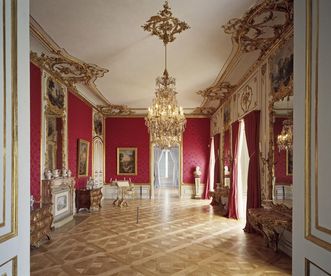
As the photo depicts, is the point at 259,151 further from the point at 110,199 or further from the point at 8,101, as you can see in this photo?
the point at 110,199

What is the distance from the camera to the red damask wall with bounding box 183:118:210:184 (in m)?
13.6

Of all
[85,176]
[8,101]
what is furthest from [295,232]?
[85,176]

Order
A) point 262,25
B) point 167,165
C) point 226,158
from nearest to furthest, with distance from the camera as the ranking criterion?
point 262,25, point 226,158, point 167,165

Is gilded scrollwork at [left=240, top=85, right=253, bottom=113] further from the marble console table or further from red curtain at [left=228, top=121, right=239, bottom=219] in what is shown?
the marble console table

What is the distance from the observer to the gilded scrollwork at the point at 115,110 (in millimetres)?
12172

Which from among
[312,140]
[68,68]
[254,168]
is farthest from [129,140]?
[312,140]

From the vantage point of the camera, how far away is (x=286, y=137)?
526cm

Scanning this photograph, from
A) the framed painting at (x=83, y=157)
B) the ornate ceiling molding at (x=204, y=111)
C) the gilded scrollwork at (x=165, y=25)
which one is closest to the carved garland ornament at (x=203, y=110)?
the ornate ceiling molding at (x=204, y=111)

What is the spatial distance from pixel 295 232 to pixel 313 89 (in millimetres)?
1101

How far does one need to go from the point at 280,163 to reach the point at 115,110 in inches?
361

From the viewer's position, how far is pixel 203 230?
685 cm

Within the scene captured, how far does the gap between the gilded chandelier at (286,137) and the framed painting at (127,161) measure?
29.7 ft

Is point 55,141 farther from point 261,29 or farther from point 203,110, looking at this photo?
point 203,110

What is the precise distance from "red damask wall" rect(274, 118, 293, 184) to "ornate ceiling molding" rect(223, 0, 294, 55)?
1.66 meters
